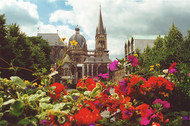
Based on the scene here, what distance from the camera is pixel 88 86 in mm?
2615

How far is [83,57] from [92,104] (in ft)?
342

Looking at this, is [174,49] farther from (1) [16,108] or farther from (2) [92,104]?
(1) [16,108]

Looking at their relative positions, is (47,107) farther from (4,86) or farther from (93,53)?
(93,53)

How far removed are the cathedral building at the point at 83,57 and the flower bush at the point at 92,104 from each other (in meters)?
73.7

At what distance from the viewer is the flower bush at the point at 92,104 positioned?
1.54m

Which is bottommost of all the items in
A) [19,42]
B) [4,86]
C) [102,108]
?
[102,108]

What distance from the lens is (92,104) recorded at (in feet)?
6.34

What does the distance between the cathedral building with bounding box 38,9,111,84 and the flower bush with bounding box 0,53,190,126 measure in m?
73.7

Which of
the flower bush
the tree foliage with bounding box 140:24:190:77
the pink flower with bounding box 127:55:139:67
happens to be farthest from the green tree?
the pink flower with bounding box 127:55:139:67

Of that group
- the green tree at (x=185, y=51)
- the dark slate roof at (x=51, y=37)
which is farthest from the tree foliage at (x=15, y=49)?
the dark slate roof at (x=51, y=37)

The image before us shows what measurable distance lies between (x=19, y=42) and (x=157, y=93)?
2721 cm

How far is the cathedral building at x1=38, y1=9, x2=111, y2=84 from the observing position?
3361 inches

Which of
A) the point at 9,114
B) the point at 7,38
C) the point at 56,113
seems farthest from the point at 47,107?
the point at 7,38

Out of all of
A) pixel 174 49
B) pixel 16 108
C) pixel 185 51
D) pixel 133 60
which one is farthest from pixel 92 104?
pixel 185 51
